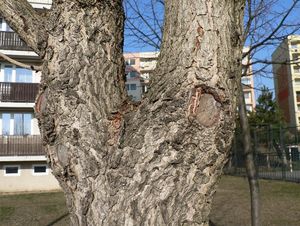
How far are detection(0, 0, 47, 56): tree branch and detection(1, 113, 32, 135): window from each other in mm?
17669

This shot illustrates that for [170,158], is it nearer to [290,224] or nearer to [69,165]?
[69,165]

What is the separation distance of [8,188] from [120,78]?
18.2 m

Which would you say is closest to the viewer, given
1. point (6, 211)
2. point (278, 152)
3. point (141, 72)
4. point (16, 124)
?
point (141, 72)

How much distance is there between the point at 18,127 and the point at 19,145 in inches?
38.7

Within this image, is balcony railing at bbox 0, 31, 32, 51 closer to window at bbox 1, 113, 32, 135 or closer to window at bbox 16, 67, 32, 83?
window at bbox 16, 67, 32, 83

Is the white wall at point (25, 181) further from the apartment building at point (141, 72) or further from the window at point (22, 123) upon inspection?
the apartment building at point (141, 72)

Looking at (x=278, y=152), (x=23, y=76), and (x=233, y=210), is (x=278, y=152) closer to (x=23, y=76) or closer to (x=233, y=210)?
(x=233, y=210)

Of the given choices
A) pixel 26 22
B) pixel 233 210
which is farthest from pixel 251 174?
pixel 233 210

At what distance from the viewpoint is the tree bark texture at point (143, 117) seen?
57.2 inches

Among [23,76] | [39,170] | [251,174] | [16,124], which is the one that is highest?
[23,76]

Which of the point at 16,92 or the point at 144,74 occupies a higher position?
the point at 16,92

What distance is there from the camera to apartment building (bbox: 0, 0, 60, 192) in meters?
18.2

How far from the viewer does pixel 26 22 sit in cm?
183

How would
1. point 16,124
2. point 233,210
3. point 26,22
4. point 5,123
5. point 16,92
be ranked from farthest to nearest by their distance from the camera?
point 16,124 < point 5,123 < point 16,92 < point 233,210 < point 26,22
